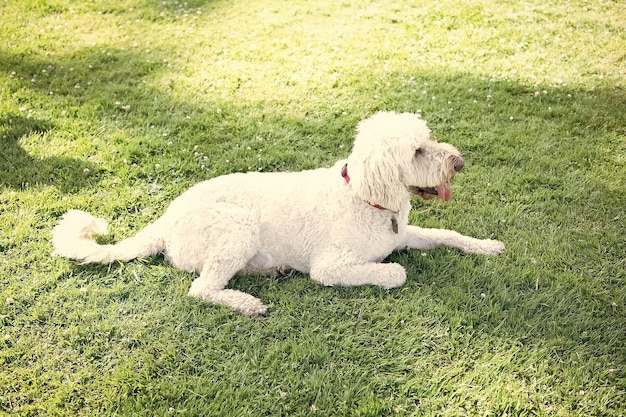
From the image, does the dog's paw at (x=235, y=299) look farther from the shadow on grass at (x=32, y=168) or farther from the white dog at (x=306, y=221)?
the shadow on grass at (x=32, y=168)

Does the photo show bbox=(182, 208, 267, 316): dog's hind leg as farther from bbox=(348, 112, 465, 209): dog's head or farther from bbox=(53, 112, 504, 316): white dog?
bbox=(348, 112, 465, 209): dog's head

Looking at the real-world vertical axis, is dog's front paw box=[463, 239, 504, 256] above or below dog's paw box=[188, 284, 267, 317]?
above

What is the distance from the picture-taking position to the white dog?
3822 mm

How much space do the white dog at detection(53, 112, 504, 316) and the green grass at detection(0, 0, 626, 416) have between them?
6.2 inches

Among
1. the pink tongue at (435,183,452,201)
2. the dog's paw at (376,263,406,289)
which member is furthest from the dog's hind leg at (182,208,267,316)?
the pink tongue at (435,183,452,201)

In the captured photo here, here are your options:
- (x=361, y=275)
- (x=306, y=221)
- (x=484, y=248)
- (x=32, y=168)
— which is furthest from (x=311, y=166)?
(x=32, y=168)

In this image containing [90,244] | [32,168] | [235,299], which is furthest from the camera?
[32,168]

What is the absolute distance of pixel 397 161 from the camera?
375 centimetres

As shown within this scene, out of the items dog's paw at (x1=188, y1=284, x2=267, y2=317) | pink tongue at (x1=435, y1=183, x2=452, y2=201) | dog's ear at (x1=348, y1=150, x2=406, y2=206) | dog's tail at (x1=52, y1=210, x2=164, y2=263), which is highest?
dog's ear at (x1=348, y1=150, x2=406, y2=206)

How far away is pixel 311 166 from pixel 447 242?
5.55ft

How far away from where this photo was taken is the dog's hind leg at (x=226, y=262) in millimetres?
3918

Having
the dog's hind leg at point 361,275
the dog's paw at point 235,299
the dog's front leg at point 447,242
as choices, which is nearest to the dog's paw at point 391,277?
the dog's hind leg at point 361,275

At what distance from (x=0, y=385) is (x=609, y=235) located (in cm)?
457

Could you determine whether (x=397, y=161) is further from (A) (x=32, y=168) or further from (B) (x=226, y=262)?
(A) (x=32, y=168)
